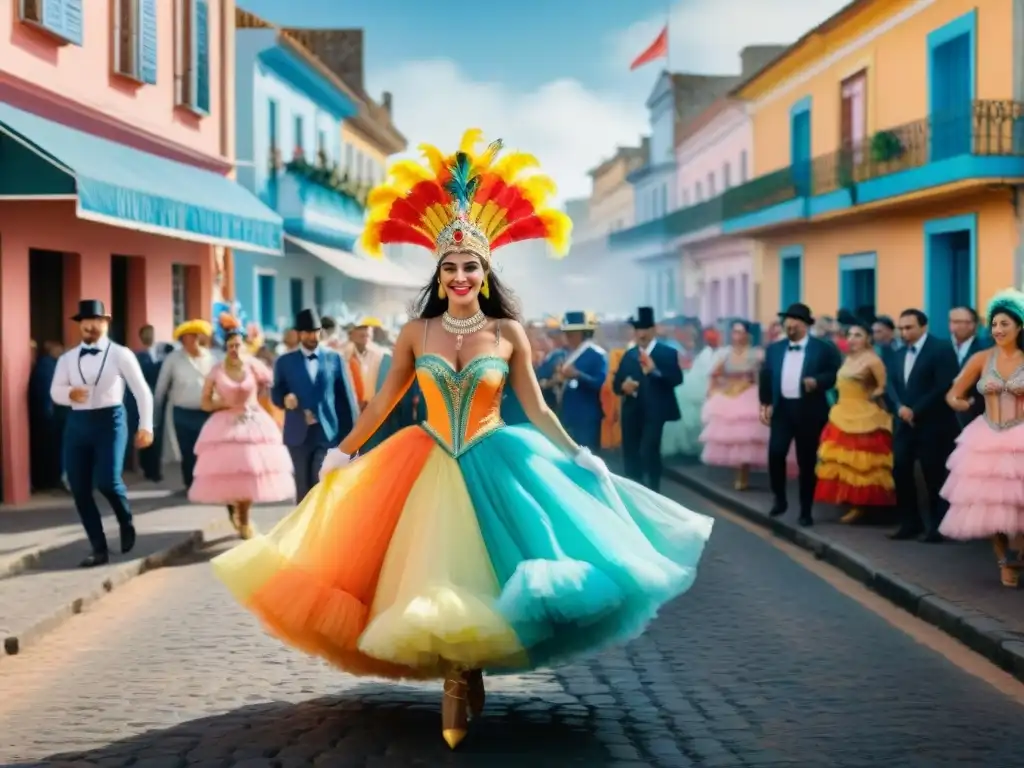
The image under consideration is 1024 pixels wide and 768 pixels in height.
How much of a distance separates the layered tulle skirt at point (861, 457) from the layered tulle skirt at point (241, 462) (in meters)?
4.70

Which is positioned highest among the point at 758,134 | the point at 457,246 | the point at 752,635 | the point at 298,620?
the point at 758,134

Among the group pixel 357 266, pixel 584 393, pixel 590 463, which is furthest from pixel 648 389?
pixel 357 266

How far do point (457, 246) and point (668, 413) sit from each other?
9.16 meters

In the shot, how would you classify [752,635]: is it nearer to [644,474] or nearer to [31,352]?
[644,474]

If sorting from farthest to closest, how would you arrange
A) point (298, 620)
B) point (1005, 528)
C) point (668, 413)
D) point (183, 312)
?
point (183, 312)
point (668, 413)
point (1005, 528)
point (298, 620)

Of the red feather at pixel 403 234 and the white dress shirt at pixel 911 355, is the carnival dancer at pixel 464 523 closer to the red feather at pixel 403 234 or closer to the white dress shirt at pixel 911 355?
the red feather at pixel 403 234

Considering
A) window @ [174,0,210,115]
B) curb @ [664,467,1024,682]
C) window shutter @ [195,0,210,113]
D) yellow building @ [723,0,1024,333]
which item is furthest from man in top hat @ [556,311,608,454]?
window shutter @ [195,0,210,113]

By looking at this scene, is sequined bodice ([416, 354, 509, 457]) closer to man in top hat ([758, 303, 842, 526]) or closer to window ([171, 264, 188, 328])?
man in top hat ([758, 303, 842, 526])

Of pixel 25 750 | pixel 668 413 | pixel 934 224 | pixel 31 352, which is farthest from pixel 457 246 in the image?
pixel 934 224

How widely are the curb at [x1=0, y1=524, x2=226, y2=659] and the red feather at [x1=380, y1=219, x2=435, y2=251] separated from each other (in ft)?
10.4

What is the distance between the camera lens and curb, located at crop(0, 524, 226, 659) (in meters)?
8.64

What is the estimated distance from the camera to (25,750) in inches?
249

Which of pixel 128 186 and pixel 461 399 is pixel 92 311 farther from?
pixel 461 399

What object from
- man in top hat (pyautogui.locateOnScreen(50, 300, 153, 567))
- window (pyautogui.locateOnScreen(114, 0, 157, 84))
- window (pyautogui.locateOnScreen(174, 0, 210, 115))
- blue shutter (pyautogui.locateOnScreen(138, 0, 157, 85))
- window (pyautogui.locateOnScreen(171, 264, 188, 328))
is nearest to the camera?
man in top hat (pyautogui.locateOnScreen(50, 300, 153, 567))
